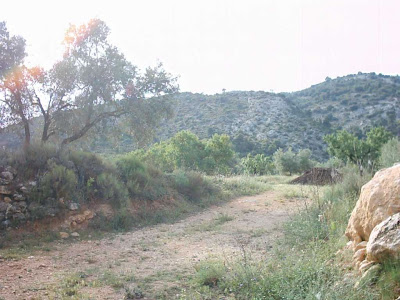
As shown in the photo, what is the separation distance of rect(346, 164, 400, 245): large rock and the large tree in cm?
943

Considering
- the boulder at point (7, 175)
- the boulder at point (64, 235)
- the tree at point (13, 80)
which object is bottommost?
the boulder at point (64, 235)

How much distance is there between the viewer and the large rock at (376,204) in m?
4.01

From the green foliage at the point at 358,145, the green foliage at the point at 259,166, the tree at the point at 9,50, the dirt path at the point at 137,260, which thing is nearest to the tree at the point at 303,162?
the green foliage at the point at 259,166

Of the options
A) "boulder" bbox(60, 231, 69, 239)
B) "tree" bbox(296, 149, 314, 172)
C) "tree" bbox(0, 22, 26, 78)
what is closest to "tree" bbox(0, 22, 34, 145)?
"tree" bbox(0, 22, 26, 78)

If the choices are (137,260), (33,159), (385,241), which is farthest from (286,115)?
(385,241)

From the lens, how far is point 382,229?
368 centimetres

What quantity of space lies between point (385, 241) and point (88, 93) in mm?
11231

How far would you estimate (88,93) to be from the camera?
41.3ft

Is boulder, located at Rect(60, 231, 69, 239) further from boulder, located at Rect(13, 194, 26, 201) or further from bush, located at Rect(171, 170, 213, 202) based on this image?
bush, located at Rect(171, 170, 213, 202)

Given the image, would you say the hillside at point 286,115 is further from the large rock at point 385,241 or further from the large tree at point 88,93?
the large rock at point 385,241

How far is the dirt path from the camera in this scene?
477 cm

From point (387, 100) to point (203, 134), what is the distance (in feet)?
93.1

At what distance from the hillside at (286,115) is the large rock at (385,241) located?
36351 millimetres

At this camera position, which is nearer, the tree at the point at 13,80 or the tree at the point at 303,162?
the tree at the point at 13,80
